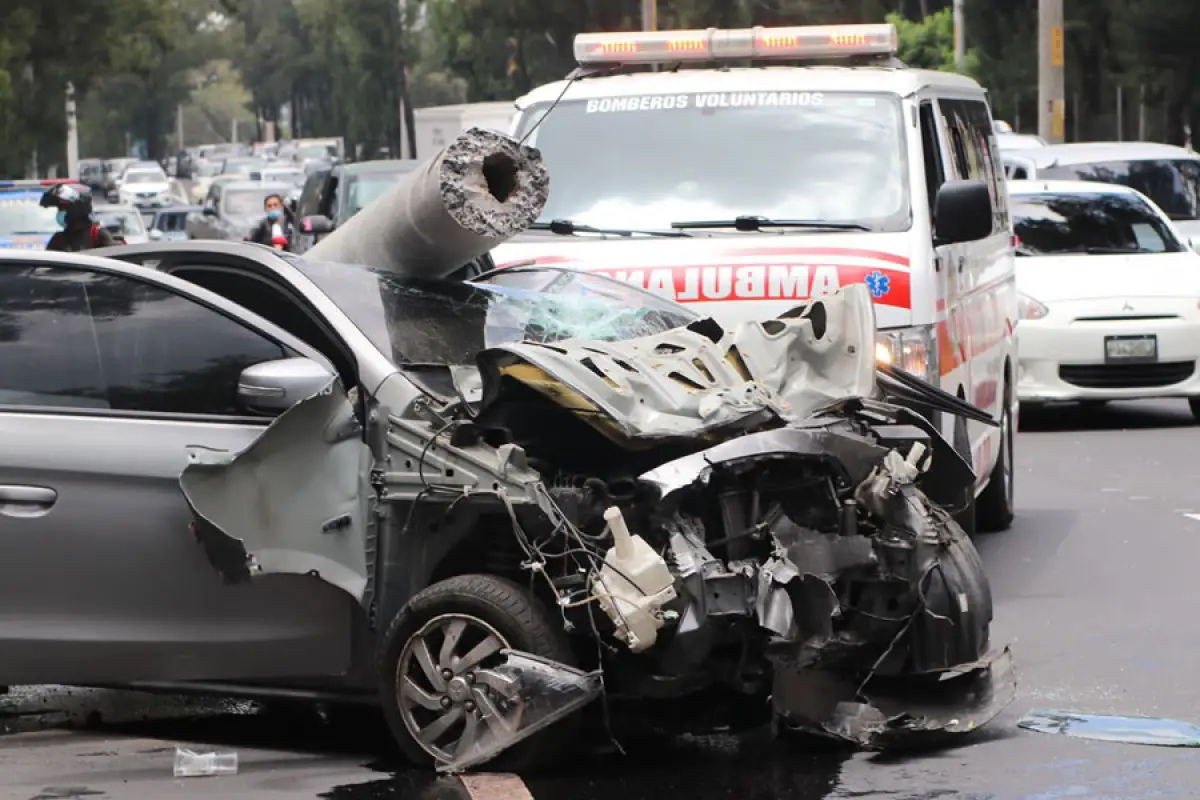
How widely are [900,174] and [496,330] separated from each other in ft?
9.75

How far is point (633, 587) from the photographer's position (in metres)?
6.07

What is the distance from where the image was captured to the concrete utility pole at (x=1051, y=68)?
1212 inches

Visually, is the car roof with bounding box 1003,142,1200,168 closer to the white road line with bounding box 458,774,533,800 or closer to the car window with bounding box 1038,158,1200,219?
the car window with bounding box 1038,158,1200,219

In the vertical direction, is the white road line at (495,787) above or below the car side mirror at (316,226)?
above

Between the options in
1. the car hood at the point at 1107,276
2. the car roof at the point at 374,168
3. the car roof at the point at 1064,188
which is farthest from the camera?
the car roof at the point at 374,168

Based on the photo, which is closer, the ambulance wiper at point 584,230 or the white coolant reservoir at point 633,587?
the white coolant reservoir at point 633,587

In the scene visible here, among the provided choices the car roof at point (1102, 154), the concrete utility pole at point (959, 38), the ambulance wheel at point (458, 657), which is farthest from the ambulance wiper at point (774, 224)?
the concrete utility pole at point (959, 38)

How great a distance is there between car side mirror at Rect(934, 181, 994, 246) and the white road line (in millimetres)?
3731

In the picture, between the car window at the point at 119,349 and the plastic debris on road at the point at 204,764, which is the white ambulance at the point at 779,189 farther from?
the plastic debris on road at the point at 204,764

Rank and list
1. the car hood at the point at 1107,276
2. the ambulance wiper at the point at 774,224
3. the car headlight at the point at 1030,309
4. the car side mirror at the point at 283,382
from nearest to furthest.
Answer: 1. the car side mirror at the point at 283,382
2. the ambulance wiper at the point at 774,224
3. the car headlight at the point at 1030,309
4. the car hood at the point at 1107,276

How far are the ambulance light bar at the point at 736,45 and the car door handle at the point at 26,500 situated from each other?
4.81 meters

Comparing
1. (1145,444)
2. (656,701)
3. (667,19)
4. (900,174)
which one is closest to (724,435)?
(656,701)

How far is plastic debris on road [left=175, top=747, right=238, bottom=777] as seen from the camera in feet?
21.9

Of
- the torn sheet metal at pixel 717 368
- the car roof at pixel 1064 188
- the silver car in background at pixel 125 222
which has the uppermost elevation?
the torn sheet metal at pixel 717 368
